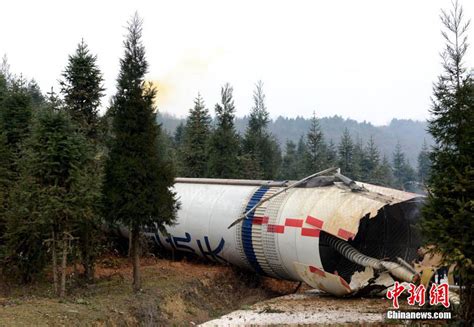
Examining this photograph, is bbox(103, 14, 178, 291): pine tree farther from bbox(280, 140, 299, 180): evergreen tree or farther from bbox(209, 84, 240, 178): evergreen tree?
bbox(280, 140, 299, 180): evergreen tree

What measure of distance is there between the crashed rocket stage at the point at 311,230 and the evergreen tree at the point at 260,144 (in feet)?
85.3

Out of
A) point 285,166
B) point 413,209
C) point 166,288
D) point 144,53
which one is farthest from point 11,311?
point 285,166

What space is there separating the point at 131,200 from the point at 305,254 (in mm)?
8369

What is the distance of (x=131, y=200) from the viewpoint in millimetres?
20359

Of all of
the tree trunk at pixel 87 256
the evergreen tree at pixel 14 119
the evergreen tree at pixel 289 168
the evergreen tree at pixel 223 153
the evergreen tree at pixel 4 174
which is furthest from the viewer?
the evergreen tree at pixel 289 168

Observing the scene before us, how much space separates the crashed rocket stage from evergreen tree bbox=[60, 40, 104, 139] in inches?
300

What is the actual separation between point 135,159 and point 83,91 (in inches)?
312

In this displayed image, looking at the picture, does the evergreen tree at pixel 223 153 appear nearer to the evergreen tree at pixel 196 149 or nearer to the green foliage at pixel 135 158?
the evergreen tree at pixel 196 149

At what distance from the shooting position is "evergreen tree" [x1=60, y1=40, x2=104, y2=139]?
2573 cm

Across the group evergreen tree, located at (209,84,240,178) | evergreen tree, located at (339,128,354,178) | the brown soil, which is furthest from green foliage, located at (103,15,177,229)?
evergreen tree, located at (339,128,354,178)

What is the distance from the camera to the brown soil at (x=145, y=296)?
16997 mm

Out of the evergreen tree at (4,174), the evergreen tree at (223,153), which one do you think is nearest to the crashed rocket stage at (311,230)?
the evergreen tree at (4,174)

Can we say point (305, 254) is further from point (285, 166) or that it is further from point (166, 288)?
point (285, 166)

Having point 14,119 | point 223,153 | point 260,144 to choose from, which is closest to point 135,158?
point 14,119
